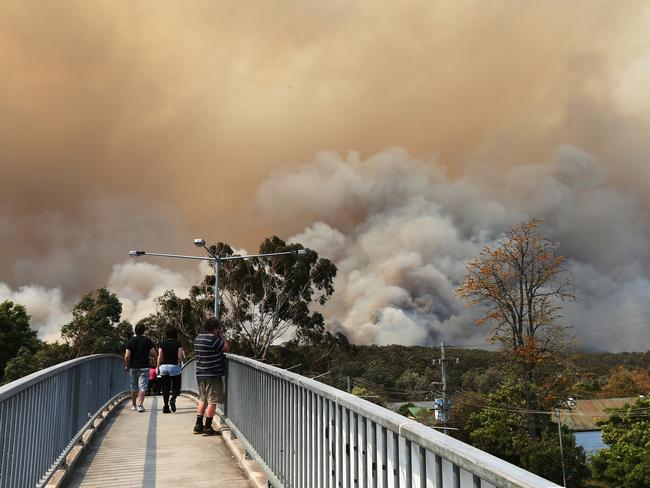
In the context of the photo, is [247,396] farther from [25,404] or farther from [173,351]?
[173,351]

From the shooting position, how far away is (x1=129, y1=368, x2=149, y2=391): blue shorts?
12.0 metres

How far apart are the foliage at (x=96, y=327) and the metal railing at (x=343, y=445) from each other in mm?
67260

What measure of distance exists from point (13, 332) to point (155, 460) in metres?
71.6

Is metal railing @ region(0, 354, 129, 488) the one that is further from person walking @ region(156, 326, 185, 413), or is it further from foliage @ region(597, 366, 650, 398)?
foliage @ region(597, 366, 650, 398)

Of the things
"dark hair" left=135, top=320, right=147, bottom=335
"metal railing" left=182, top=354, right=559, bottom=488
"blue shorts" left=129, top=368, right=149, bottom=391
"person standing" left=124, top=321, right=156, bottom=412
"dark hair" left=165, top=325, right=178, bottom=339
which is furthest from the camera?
"blue shorts" left=129, top=368, right=149, bottom=391

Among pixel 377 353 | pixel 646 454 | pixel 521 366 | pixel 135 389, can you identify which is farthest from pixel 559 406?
pixel 377 353

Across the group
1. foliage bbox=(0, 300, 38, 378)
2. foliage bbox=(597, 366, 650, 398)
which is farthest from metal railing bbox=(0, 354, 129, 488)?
foliage bbox=(597, 366, 650, 398)

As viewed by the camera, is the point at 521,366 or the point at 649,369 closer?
the point at 521,366

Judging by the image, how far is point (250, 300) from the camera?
A: 2098 inches

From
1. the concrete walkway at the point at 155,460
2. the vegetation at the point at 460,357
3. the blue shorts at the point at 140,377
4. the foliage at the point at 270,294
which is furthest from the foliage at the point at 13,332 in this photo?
the concrete walkway at the point at 155,460

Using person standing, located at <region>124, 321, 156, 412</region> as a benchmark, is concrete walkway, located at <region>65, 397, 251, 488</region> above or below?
below

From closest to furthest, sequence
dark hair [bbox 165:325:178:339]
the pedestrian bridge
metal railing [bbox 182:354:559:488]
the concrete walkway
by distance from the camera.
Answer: metal railing [bbox 182:354:559:488], the pedestrian bridge, the concrete walkway, dark hair [bbox 165:325:178:339]

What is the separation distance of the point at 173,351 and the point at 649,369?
148 metres

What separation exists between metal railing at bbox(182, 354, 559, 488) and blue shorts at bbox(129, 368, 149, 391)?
4948 mm
